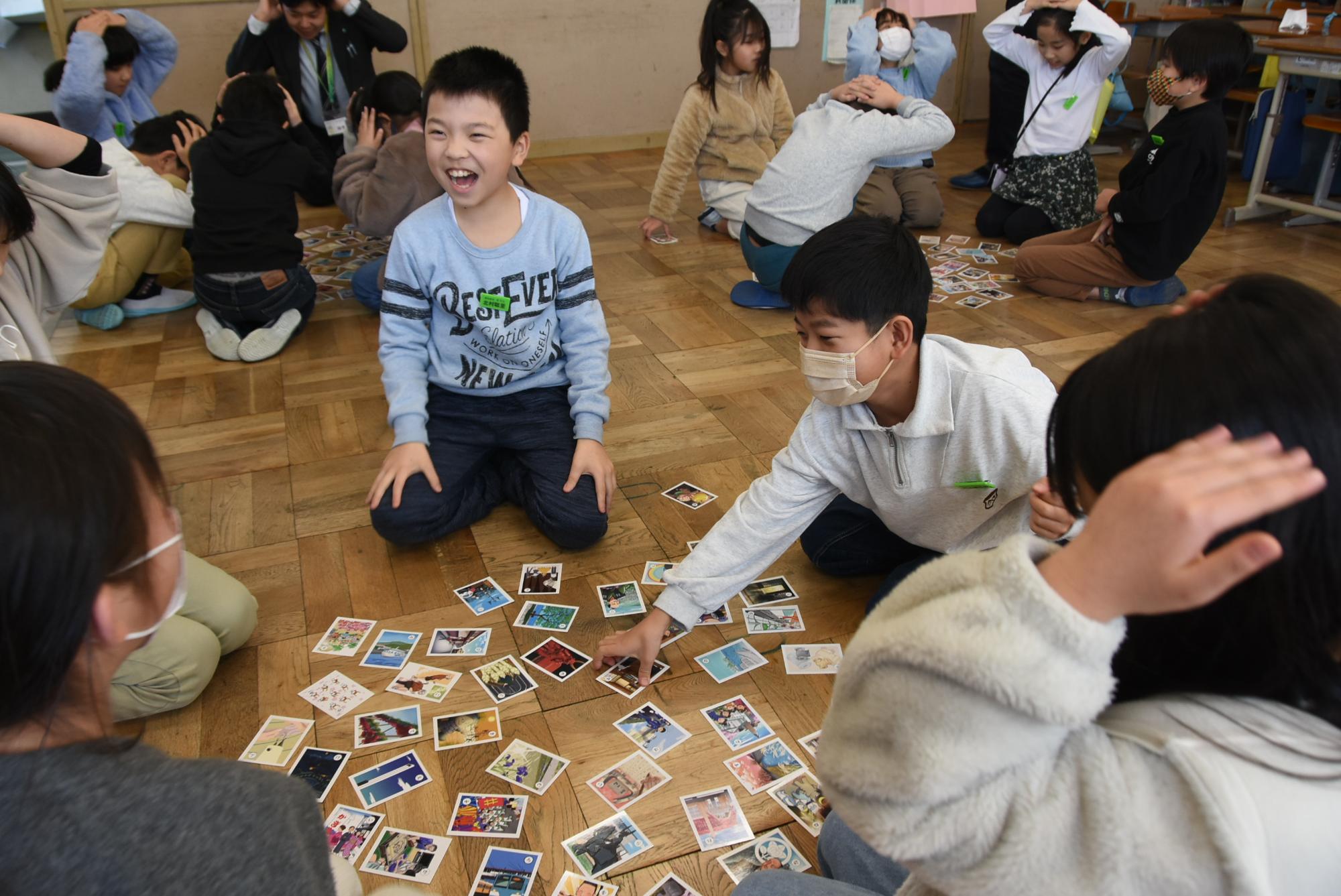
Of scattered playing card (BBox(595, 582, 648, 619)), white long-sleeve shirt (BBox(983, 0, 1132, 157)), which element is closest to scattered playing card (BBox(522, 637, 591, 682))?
scattered playing card (BBox(595, 582, 648, 619))

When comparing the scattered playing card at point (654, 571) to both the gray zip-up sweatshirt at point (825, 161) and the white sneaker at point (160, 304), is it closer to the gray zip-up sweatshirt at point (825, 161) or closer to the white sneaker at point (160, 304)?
the gray zip-up sweatshirt at point (825, 161)

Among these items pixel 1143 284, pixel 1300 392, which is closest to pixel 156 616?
pixel 1300 392

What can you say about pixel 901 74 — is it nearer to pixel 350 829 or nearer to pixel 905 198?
pixel 905 198

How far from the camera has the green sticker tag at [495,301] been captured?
7.64 feet

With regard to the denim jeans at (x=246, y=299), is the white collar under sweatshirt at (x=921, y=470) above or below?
above

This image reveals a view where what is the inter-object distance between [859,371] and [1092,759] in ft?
3.76

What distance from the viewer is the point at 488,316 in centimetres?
235

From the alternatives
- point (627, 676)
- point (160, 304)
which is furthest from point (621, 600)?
point (160, 304)

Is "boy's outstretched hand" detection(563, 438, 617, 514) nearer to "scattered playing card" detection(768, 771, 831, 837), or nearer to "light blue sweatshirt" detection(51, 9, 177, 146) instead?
"scattered playing card" detection(768, 771, 831, 837)

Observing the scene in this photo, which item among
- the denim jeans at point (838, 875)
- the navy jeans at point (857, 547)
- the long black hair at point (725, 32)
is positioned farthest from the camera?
the long black hair at point (725, 32)

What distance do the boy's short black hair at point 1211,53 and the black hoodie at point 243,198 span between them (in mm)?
3186

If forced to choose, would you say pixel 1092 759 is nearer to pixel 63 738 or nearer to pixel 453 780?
pixel 63 738

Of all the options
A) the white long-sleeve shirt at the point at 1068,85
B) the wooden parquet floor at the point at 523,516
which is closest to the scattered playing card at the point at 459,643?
the wooden parquet floor at the point at 523,516

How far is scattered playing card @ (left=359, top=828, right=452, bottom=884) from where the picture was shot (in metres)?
1.53
